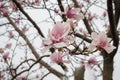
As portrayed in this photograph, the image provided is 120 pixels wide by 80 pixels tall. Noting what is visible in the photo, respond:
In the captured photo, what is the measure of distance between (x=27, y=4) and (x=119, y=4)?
74.7 inches

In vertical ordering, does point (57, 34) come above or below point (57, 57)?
above

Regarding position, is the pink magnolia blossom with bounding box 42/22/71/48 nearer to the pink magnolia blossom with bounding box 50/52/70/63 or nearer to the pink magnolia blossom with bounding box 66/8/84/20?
the pink magnolia blossom with bounding box 50/52/70/63

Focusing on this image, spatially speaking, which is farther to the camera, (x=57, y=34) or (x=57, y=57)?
(x=57, y=57)

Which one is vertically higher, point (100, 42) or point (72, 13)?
point (72, 13)

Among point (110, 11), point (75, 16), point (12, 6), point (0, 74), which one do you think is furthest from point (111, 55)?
point (0, 74)

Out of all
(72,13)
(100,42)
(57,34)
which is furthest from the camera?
(72,13)

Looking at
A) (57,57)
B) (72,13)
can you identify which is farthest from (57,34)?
(72,13)

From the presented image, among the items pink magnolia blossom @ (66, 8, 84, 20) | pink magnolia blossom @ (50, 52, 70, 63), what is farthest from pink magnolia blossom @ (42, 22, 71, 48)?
pink magnolia blossom @ (66, 8, 84, 20)

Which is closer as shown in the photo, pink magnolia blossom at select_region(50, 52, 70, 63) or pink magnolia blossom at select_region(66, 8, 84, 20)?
pink magnolia blossom at select_region(50, 52, 70, 63)

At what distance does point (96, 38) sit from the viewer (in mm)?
1253

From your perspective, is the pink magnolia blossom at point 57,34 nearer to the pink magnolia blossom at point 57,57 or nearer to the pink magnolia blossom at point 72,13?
the pink magnolia blossom at point 57,57

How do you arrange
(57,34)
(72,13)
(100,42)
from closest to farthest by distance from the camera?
(57,34) → (100,42) → (72,13)

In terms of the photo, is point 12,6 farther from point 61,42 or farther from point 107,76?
point 61,42

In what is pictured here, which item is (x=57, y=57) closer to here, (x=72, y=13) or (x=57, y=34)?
(x=57, y=34)
